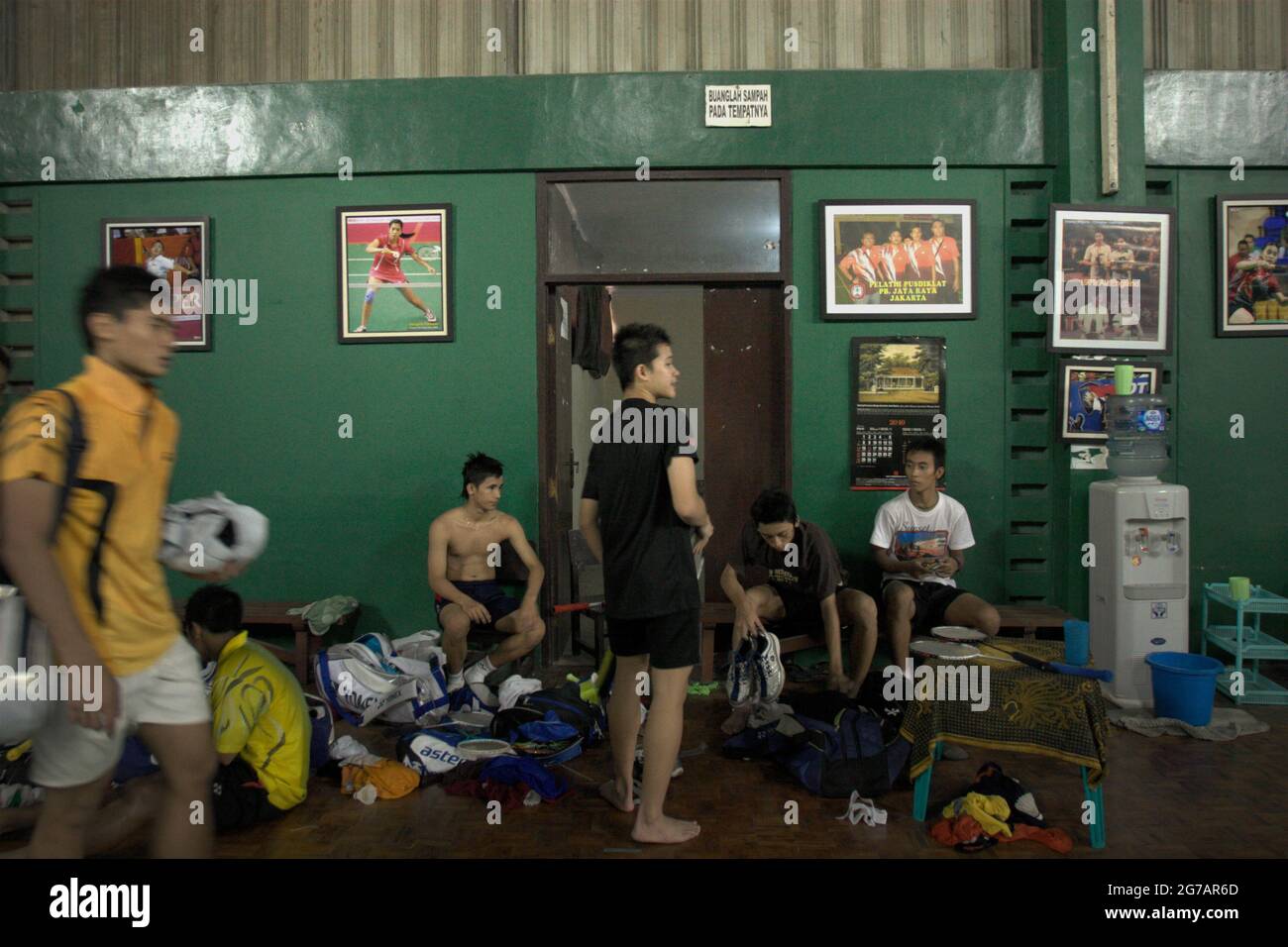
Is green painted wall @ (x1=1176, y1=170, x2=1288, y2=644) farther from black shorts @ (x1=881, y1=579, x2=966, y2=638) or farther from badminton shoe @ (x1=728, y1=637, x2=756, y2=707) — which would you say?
badminton shoe @ (x1=728, y1=637, x2=756, y2=707)

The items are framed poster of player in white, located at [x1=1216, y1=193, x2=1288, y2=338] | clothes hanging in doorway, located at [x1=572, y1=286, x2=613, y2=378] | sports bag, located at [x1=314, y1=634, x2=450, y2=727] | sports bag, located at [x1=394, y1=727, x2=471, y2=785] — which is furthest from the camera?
clothes hanging in doorway, located at [x1=572, y1=286, x2=613, y2=378]

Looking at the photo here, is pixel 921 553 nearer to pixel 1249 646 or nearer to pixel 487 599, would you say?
pixel 1249 646

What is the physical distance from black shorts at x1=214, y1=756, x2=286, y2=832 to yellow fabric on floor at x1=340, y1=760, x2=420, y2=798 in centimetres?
34

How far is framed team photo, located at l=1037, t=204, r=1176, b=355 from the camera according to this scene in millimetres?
5094

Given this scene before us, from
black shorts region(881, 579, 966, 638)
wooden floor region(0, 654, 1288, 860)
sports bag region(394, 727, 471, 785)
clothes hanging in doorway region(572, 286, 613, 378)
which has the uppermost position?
clothes hanging in doorway region(572, 286, 613, 378)

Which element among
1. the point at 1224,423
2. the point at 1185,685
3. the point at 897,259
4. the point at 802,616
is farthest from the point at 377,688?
the point at 1224,423

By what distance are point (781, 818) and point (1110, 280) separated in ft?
12.4

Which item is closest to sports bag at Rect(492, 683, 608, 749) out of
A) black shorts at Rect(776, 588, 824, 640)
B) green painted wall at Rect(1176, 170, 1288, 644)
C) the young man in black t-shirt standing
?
the young man in black t-shirt standing

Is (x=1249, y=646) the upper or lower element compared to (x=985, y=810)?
upper

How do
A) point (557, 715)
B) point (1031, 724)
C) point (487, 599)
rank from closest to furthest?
point (1031, 724)
point (557, 715)
point (487, 599)

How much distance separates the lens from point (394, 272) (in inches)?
212

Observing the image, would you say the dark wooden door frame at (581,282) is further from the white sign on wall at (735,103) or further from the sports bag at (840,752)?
the sports bag at (840,752)

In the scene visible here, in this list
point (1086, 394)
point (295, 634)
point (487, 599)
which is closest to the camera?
point (487, 599)

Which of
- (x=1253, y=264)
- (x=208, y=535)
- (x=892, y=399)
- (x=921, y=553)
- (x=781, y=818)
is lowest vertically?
(x=781, y=818)
